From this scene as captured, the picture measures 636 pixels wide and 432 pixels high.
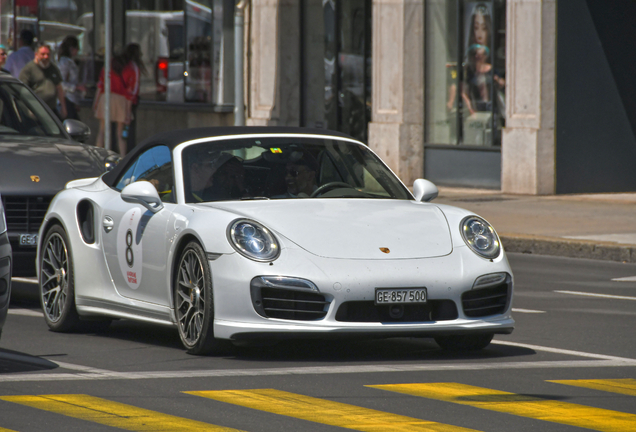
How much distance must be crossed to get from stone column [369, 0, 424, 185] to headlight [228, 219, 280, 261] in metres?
15.3

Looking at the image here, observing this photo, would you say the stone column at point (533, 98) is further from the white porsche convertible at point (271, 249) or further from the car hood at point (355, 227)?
the car hood at point (355, 227)

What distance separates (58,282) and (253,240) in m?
2.12

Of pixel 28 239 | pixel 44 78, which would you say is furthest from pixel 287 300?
pixel 44 78

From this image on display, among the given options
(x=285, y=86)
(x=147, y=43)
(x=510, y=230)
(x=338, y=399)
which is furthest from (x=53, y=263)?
(x=147, y=43)

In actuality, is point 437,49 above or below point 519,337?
above

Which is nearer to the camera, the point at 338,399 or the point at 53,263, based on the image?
the point at 338,399

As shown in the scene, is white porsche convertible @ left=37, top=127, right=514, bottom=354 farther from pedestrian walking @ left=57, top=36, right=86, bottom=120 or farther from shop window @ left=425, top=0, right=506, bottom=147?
shop window @ left=425, top=0, right=506, bottom=147

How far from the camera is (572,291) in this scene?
36.2ft

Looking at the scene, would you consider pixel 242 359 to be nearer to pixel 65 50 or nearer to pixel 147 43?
pixel 65 50

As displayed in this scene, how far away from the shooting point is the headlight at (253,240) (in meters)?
7.20

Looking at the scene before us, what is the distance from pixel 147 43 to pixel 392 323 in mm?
23182

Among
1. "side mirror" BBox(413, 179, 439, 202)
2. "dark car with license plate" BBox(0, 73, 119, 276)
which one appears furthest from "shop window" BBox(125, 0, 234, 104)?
"side mirror" BBox(413, 179, 439, 202)

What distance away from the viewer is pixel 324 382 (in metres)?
6.64

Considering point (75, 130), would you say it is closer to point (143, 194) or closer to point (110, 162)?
point (110, 162)
